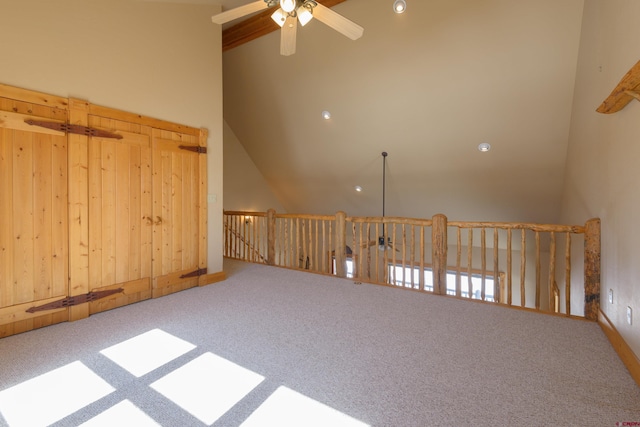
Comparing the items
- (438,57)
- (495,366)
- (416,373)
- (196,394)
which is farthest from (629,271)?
(438,57)

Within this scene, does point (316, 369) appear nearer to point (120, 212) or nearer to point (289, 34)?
point (120, 212)

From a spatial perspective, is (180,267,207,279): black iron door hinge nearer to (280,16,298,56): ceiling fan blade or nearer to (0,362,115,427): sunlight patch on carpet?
(0,362,115,427): sunlight patch on carpet

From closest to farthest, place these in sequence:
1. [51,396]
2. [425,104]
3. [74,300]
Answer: [51,396] → [74,300] → [425,104]

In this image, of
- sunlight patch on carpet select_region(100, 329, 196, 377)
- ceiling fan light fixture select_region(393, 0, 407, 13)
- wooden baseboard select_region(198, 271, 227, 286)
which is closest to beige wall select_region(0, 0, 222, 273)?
wooden baseboard select_region(198, 271, 227, 286)

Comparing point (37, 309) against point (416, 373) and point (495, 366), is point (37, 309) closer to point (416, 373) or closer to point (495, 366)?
point (416, 373)

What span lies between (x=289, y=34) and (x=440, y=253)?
9.46 feet

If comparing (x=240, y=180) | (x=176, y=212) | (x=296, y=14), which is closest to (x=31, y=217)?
(x=176, y=212)

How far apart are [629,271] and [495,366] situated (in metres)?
1.12

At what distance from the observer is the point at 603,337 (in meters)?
2.42

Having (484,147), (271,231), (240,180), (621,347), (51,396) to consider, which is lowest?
(51,396)

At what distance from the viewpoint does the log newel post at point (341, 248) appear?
14.1 ft

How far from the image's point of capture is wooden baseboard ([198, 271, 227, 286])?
13.2 ft

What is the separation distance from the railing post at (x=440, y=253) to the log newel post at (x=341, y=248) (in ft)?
4.06

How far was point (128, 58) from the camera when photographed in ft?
10.6
